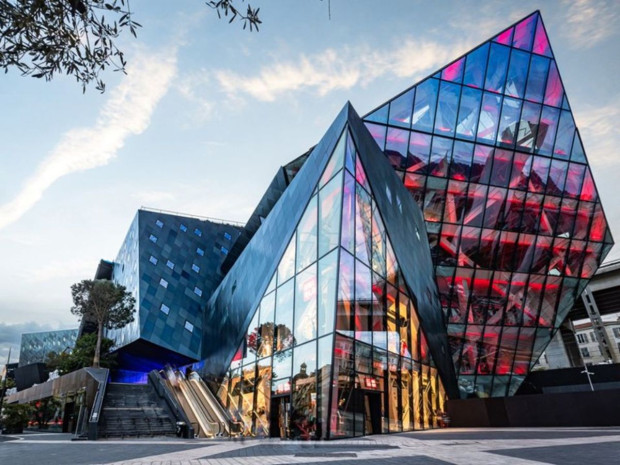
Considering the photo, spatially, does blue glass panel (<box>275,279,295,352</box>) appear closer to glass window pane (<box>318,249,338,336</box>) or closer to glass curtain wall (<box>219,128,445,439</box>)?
glass curtain wall (<box>219,128,445,439</box>)

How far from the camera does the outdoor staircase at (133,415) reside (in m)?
19.5

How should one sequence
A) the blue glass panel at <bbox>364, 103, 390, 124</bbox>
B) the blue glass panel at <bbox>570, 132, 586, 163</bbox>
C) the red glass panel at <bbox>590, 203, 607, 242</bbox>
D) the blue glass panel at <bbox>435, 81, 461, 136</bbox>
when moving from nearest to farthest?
the blue glass panel at <bbox>364, 103, 390, 124</bbox> → the blue glass panel at <bbox>435, 81, 461, 136</bbox> → the blue glass panel at <bbox>570, 132, 586, 163</bbox> → the red glass panel at <bbox>590, 203, 607, 242</bbox>

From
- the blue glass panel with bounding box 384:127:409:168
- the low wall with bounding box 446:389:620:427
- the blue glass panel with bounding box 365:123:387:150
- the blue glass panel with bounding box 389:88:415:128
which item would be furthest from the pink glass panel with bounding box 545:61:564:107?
the low wall with bounding box 446:389:620:427

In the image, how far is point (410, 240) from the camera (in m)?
21.9

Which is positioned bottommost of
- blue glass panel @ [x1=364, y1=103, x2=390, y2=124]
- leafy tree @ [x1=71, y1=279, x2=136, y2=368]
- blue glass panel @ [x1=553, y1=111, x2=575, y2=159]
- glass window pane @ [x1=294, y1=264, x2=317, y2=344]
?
glass window pane @ [x1=294, y1=264, x2=317, y2=344]

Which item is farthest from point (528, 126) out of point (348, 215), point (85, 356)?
point (85, 356)

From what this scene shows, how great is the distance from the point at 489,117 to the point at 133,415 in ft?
99.3

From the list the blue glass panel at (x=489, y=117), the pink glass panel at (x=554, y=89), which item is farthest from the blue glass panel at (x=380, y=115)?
the pink glass panel at (x=554, y=89)

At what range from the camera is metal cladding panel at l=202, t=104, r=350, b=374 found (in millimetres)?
18844

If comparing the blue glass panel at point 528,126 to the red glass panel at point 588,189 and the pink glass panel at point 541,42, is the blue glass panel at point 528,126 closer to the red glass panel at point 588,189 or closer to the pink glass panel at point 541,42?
the pink glass panel at point 541,42

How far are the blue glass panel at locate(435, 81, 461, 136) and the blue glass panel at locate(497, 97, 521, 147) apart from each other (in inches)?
157

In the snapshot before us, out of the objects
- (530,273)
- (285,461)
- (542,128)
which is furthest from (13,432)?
(542,128)

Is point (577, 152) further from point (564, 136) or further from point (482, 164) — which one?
point (482, 164)

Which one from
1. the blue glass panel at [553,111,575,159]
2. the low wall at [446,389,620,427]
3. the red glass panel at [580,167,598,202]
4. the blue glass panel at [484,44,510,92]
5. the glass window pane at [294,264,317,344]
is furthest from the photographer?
the red glass panel at [580,167,598,202]
